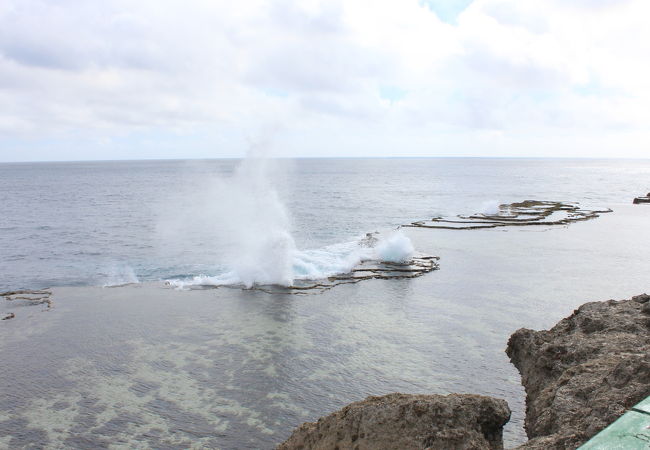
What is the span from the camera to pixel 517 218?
52188mm

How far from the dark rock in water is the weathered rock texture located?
77 cm

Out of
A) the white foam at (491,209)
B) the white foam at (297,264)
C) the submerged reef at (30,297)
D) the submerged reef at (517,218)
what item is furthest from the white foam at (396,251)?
the white foam at (491,209)

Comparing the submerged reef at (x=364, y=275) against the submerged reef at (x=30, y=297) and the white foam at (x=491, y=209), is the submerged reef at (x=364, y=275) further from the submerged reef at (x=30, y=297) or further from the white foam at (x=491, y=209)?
the white foam at (x=491, y=209)

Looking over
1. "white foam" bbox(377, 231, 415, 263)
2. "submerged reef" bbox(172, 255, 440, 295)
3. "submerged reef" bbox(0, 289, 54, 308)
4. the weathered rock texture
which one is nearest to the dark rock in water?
the weathered rock texture

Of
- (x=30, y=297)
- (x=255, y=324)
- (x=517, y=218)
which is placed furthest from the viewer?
(x=517, y=218)

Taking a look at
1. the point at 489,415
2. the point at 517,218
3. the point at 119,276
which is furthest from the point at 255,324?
the point at 517,218

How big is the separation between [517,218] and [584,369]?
47715mm

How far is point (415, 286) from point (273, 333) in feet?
33.3

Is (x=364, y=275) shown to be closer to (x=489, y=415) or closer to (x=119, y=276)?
(x=119, y=276)

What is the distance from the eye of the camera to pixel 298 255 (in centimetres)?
3231

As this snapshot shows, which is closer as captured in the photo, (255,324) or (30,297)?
(255,324)

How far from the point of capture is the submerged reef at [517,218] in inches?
1907

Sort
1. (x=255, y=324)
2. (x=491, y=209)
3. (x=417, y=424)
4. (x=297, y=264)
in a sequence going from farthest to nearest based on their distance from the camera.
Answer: (x=491, y=209), (x=297, y=264), (x=255, y=324), (x=417, y=424)

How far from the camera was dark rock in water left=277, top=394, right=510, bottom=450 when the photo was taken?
681 cm
